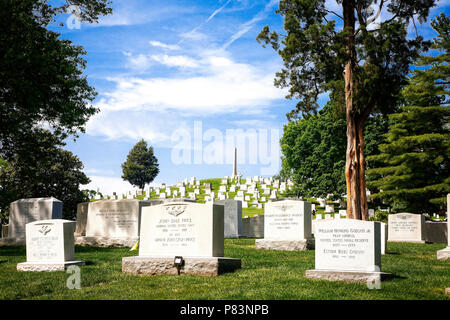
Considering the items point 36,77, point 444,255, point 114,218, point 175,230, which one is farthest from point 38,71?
point 444,255

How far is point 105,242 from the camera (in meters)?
17.7

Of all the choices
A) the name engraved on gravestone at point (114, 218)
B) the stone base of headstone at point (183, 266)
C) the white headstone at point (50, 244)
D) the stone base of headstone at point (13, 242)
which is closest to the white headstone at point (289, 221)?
the name engraved on gravestone at point (114, 218)

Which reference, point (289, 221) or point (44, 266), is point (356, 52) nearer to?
A: point (289, 221)

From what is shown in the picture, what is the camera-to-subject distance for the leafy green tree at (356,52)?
20156 mm

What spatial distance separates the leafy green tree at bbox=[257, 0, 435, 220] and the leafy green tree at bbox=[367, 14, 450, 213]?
27.0ft

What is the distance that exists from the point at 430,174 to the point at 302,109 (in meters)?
11.3

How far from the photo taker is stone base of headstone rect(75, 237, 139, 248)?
17.2 m

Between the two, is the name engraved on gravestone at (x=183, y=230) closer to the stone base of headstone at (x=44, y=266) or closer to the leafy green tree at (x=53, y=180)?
the stone base of headstone at (x=44, y=266)

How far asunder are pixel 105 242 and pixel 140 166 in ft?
218

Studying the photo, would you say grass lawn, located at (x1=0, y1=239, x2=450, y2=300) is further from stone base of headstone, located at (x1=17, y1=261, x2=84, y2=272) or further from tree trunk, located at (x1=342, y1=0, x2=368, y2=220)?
tree trunk, located at (x1=342, y1=0, x2=368, y2=220)

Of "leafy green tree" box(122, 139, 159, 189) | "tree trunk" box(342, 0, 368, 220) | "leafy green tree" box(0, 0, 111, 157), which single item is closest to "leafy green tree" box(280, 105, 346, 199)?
"tree trunk" box(342, 0, 368, 220)

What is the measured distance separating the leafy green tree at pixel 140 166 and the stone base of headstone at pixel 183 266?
74.6 m
